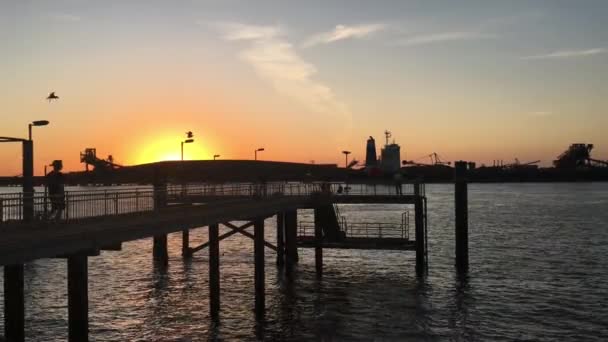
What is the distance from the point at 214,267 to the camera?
2742cm

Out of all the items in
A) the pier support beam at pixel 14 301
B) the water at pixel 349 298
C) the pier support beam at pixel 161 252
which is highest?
the pier support beam at pixel 14 301

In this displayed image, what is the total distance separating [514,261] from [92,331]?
1458 inches

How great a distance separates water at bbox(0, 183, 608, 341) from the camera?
90.4 ft

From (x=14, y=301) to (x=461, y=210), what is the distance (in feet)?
94.6

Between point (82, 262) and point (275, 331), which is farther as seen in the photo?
point (275, 331)

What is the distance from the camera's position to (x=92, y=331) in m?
27.7

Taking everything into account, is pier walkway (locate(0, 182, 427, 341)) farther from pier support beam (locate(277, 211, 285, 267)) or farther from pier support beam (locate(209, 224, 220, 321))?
pier support beam (locate(277, 211, 285, 267))

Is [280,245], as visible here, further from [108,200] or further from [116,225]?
[116,225]

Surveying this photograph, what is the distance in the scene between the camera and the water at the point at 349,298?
90.4 ft

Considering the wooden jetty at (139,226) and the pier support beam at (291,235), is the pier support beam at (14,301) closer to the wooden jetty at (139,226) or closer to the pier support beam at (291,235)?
the wooden jetty at (139,226)

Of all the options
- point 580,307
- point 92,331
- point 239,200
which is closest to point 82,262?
point 92,331

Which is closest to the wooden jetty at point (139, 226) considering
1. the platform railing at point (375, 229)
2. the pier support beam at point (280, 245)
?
the pier support beam at point (280, 245)

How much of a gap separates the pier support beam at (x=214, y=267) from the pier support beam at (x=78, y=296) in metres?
9.20

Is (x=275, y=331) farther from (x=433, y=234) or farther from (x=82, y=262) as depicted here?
(x=433, y=234)
